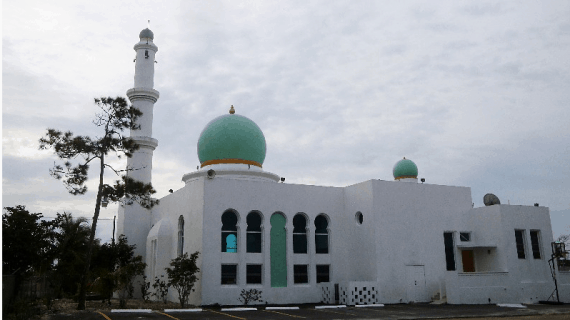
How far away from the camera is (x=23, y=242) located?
2016 centimetres

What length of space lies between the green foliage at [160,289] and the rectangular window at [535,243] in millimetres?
21266

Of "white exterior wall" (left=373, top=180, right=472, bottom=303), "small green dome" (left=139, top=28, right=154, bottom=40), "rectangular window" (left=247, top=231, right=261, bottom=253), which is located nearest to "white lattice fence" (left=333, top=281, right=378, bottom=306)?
"white exterior wall" (left=373, top=180, right=472, bottom=303)

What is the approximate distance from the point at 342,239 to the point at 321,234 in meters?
1.35

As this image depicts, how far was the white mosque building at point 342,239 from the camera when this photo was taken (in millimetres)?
25484

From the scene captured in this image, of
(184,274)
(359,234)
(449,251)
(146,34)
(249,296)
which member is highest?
(146,34)

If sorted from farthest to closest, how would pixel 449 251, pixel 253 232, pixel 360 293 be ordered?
pixel 449 251 < pixel 253 232 < pixel 360 293

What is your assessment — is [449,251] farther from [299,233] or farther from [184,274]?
[184,274]

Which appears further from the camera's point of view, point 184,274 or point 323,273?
point 323,273

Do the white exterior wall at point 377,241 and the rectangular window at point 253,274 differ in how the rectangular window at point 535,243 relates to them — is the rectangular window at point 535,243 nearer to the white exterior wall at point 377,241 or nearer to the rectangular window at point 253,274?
the white exterior wall at point 377,241

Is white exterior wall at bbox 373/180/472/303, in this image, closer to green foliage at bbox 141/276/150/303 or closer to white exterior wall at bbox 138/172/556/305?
white exterior wall at bbox 138/172/556/305

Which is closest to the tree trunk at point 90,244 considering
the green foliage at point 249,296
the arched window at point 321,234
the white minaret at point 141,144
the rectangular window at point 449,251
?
the green foliage at point 249,296

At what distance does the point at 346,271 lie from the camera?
2808 cm

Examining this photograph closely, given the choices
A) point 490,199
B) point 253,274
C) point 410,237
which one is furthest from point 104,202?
point 490,199

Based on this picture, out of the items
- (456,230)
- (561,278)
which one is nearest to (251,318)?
(456,230)
